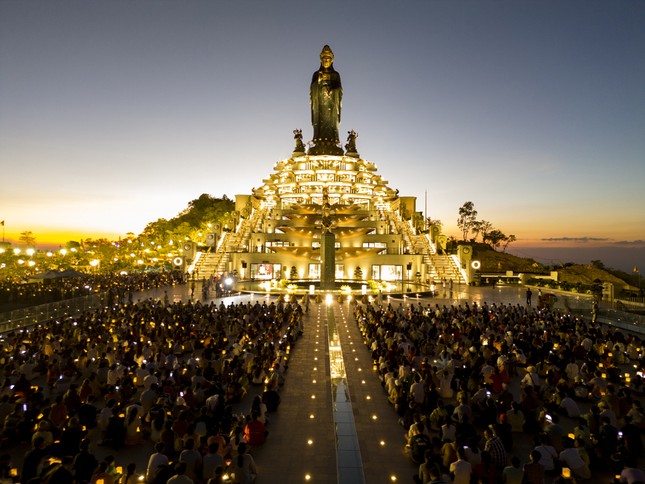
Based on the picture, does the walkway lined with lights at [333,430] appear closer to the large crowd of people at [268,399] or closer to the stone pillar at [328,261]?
the large crowd of people at [268,399]

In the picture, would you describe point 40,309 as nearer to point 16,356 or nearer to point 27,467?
point 16,356

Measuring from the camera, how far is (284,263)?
54188 millimetres

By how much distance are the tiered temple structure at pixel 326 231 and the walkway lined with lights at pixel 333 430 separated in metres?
25.9

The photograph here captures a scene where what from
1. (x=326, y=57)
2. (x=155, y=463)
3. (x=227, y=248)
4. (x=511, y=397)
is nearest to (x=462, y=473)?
(x=511, y=397)

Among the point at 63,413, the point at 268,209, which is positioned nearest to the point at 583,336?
the point at 63,413

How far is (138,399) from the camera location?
13648 millimetres

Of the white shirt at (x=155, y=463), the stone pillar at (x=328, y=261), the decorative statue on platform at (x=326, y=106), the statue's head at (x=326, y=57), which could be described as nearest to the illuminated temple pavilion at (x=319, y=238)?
the decorative statue on platform at (x=326, y=106)

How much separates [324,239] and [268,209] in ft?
89.3

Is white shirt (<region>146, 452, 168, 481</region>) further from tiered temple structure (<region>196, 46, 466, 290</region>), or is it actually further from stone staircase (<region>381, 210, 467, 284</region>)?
stone staircase (<region>381, 210, 467, 284</region>)

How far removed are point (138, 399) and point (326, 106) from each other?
72.8 meters

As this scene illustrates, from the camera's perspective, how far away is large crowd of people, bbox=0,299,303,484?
8.37 meters

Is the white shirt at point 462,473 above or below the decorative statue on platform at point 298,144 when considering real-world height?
below

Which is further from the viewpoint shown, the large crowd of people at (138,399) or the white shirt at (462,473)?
the large crowd of people at (138,399)

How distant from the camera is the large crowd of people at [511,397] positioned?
8773mm
